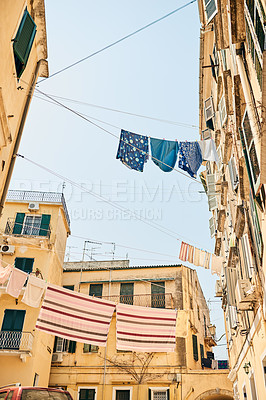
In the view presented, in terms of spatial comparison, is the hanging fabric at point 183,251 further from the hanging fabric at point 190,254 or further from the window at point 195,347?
the window at point 195,347

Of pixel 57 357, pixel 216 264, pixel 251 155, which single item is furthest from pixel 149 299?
pixel 251 155

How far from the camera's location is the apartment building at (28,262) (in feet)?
63.0

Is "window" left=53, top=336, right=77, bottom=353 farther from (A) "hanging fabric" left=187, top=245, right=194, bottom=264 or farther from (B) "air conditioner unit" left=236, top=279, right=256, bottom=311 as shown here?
(B) "air conditioner unit" left=236, top=279, right=256, bottom=311

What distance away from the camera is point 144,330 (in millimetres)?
12719

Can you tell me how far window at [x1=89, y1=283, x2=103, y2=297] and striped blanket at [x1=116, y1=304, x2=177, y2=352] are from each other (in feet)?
39.6

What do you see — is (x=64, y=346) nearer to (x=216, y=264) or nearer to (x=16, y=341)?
(x=16, y=341)

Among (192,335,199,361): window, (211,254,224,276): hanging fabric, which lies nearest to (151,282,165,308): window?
(192,335,199,361): window

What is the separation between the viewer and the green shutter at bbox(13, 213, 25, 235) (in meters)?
23.1

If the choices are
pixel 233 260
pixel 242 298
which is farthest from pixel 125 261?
pixel 242 298

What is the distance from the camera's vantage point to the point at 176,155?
1249cm

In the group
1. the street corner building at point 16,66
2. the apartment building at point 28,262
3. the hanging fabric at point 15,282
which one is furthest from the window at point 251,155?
the apartment building at point 28,262

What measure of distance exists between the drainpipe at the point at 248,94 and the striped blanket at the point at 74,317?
8.73 meters

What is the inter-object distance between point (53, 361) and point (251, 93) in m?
20.9

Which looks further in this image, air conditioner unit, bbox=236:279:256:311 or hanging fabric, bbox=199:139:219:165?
hanging fabric, bbox=199:139:219:165
